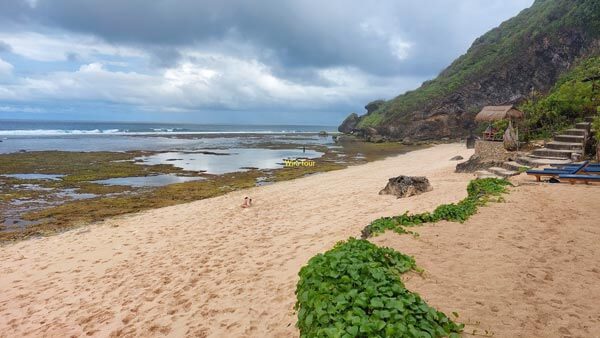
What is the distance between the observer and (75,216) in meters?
15.5

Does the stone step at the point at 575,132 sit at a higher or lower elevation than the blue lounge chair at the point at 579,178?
higher

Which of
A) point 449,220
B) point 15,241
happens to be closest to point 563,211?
point 449,220

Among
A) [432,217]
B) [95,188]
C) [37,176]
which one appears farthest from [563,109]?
[37,176]

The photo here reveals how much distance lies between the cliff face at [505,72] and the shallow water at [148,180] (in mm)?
46392

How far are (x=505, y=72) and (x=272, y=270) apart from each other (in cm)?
6536

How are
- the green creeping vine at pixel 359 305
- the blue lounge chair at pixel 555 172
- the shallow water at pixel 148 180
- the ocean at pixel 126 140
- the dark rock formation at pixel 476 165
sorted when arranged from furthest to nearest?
1. the ocean at pixel 126 140
2. the shallow water at pixel 148 180
3. the dark rock formation at pixel 476 165
4. the blue lounge chair at pixel 555 172
5. the green creeping vine at pixel 359 305

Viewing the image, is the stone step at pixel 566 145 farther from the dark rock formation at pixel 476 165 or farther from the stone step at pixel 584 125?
the dark rock formation at pixel 476 165

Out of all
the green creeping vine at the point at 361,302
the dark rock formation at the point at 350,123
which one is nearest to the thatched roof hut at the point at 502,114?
the green creeping vine at the point at 361,302

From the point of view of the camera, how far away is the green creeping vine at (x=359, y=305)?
3.33 m

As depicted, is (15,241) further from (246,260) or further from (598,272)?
(598,272)

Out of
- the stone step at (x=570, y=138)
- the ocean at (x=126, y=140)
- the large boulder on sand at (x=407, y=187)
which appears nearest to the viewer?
the large boulder on sand at (x=407, y=187)

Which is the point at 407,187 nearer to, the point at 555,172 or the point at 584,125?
the point at 555,172

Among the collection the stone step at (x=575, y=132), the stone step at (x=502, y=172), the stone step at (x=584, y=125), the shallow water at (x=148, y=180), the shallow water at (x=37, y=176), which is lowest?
the shallow water at (x=148, y=180)

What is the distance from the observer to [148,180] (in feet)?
83.7
